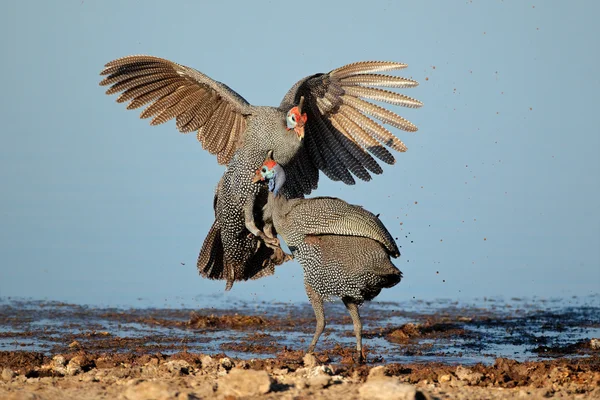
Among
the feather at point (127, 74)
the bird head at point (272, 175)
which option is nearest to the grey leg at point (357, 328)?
the bird head at point (272, 175)

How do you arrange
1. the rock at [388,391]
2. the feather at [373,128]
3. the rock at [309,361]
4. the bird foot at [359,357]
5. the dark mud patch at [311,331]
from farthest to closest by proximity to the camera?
the feather at [373,128] → the dark mud patch at [311,331] → the bird foot at [359,357] → the rock at [309,361] → the rock at [388,391]

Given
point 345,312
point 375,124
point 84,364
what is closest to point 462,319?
point 345,312

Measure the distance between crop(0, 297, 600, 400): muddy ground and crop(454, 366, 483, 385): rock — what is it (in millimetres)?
10

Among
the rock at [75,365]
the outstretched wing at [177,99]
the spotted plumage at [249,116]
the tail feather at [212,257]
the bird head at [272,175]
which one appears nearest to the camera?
the rock at [75,365]

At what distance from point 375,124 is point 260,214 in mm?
2000

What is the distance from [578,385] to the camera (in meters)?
7.80

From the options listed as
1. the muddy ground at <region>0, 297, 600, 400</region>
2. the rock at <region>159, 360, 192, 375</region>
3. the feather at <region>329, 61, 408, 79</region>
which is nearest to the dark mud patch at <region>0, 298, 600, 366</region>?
the muddy ground at <region>0, 297, 600, 400</region>

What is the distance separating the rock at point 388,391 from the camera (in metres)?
6.61

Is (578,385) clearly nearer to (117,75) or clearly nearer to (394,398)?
(394,398)

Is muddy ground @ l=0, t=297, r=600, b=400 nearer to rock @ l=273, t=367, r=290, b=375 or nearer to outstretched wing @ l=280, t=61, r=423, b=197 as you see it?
rock @ l=273, t=367, r=290, b=375

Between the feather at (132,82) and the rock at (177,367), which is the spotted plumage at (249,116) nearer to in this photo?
the feather at (132,82)

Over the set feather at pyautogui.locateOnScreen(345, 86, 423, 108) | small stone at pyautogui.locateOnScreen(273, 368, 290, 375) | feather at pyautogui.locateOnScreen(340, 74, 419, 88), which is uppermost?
feather at pyautogui.locateOnScreen(340, 74, 419, 88)

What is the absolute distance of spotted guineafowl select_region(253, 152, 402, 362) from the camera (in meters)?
9.00

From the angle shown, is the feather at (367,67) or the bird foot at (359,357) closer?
the bird foot at (359,357)
